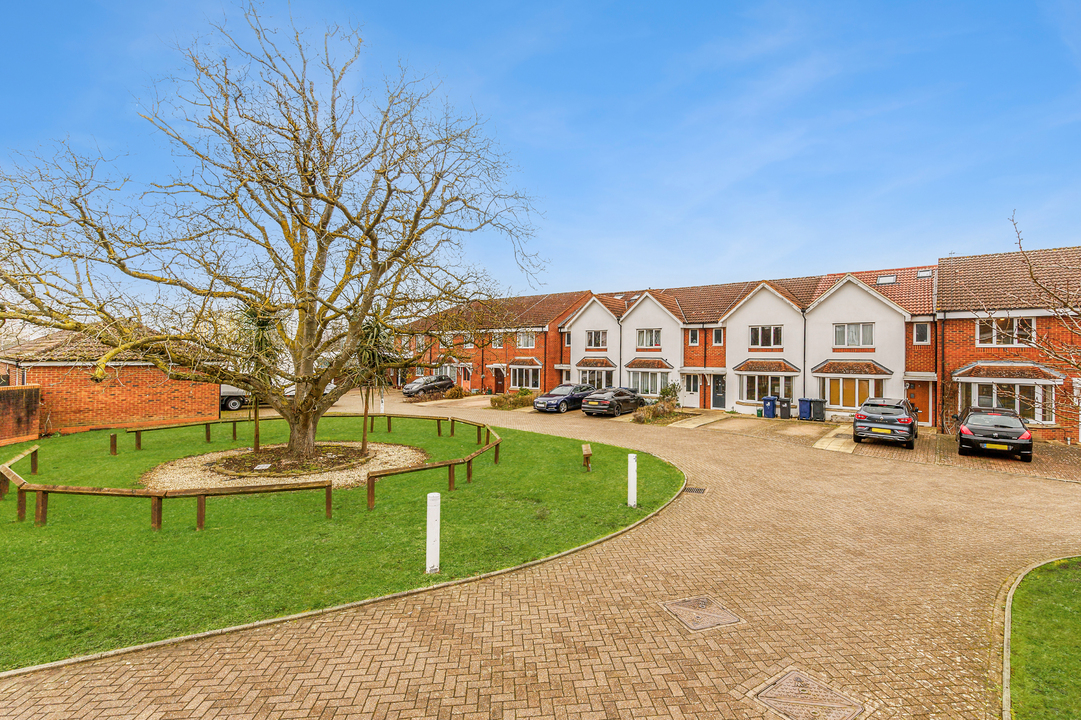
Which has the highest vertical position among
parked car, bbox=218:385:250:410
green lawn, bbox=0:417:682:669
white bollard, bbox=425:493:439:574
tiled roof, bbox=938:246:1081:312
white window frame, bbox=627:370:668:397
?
tiled roof, bbox=938:246:1081:312

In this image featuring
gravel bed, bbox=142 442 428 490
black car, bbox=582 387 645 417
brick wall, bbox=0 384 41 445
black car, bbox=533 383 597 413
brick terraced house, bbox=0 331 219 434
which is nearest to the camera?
gravel bed, bbox=142 442 428 490

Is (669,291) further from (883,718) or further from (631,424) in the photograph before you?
(883,718)

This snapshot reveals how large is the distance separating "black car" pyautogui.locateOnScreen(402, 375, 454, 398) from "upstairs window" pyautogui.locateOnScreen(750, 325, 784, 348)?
2140 cm

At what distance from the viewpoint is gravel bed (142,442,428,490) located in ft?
37.3

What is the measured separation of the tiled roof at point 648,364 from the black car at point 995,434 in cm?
1532

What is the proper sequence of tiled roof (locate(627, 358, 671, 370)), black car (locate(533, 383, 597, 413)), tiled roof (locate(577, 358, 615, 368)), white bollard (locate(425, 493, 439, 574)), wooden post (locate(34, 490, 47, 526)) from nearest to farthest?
white bollard (locate(425, 493, 439, 574)), wooden post (locate(34, 490, 47, 526)), black car (locate(533, 383, 597, 413)), tiled roof (locate(627, 358, 671, 370)), tiled roof (locate(577, 358, 615, 368))

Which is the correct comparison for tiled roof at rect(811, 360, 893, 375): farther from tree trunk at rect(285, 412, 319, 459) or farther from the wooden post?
the wooden post

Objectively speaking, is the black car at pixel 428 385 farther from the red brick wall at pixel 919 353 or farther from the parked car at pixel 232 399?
the red brick wall at pixel 919 353

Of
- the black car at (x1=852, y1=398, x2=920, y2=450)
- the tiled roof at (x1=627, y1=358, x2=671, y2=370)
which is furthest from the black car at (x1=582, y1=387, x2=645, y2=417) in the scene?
the black car at (x1=852, y1=398, x2=920, y2=450)

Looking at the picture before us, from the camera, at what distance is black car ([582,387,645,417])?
26047mm

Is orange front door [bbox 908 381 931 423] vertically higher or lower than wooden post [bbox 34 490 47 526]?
higher

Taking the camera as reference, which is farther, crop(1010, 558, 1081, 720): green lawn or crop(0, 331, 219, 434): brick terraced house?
crop(0, 331, 219, 434): brick terraced house

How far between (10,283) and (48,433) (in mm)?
11483

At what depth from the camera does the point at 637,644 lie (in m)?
5.03
